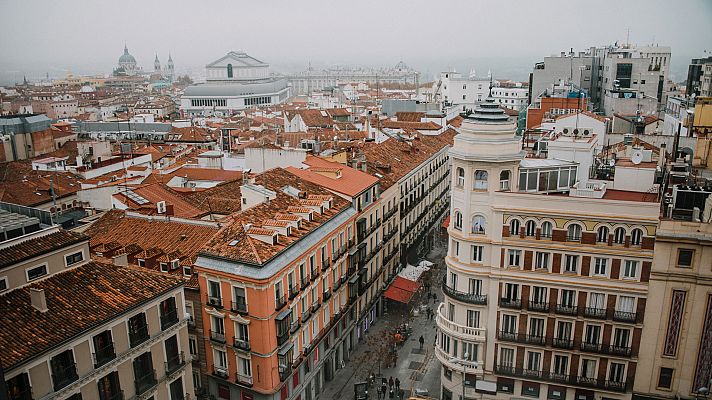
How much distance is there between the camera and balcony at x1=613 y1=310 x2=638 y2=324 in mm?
36312

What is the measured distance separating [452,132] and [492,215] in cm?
6447

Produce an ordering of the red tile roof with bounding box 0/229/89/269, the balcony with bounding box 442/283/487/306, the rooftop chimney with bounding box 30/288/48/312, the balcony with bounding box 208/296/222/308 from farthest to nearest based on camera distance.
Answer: the balcony with bounding box 442/283/487/306 → the balcony with bounding box 208/296/222/308 → the red tile roof with bounding box 0/229/89/269 → the rooftop chimney with bounding box 30/288/48/312

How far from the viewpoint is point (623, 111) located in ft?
300

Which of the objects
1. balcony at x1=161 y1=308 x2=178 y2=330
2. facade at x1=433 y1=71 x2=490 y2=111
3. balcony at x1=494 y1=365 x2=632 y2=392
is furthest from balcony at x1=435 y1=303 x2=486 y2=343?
facade at x1=433 y1=71 x2=490 y2=111

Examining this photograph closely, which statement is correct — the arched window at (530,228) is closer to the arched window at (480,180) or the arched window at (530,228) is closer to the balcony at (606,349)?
the arched window at (480,180)

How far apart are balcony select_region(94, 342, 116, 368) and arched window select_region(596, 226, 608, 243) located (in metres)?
30.3

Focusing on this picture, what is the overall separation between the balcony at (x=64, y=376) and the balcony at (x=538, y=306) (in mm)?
28649

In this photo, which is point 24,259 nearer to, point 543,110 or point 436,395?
point 436,395

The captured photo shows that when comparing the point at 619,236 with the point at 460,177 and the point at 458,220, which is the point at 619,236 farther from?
the point at 460,177

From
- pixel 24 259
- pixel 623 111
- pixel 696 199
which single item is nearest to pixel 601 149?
pixel 696 199

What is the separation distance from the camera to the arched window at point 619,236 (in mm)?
35906

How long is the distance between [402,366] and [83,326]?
30.1 metres

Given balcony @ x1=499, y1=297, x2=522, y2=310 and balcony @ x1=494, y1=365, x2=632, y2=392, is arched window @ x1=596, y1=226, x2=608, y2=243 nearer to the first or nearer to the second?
balcony @ x1=499, y1=297, x2=522, y2=310

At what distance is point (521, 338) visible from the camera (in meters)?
39.2
